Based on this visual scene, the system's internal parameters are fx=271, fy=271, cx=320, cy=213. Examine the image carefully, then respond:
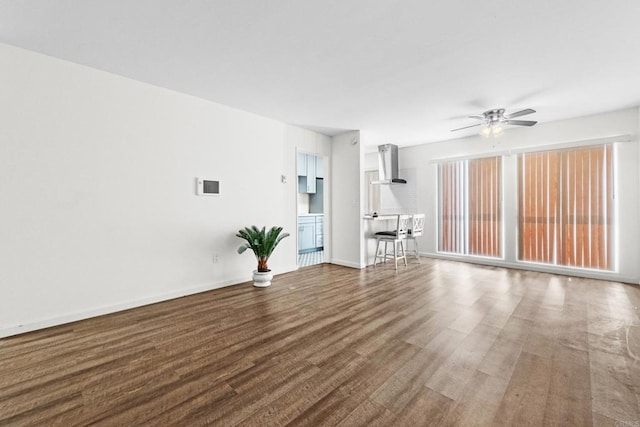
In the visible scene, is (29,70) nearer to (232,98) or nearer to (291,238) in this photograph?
(232,98)

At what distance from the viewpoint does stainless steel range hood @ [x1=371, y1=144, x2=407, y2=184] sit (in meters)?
6.07

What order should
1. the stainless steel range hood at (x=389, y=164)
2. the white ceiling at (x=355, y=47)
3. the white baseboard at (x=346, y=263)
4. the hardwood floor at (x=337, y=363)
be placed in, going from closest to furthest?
1. the hardwood floor at (x=337, y=363)
2. the white ceiling at (x=355, y=47)
3. the white baseboard at (x=346, y=263)
4. the stainless steel range hood at (x=389, y=164)

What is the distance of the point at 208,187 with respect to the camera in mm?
3660

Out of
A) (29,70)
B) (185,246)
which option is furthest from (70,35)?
(185,246)

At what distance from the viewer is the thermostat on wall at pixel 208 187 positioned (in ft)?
11.7

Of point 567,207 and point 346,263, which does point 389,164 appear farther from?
point 567,207

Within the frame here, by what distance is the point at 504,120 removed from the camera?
13.0ft

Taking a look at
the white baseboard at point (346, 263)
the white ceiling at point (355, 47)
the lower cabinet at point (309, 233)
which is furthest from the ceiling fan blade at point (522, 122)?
the lower cabinet at point (309, 233)

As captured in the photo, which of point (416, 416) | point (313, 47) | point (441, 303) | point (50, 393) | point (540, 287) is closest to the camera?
point (416, 416)

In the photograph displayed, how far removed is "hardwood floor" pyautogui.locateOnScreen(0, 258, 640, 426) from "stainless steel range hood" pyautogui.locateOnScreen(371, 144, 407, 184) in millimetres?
3310

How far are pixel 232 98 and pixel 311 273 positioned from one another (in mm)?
2898

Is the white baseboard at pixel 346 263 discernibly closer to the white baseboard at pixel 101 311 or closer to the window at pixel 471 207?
the white baseboard at pixel 101 311

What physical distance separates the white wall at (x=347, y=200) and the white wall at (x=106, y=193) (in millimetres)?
1891

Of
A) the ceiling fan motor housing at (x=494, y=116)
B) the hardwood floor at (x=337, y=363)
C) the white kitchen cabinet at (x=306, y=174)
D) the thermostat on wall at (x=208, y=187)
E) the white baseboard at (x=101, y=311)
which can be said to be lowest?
the hardwood floor at (x=337, y=363)
